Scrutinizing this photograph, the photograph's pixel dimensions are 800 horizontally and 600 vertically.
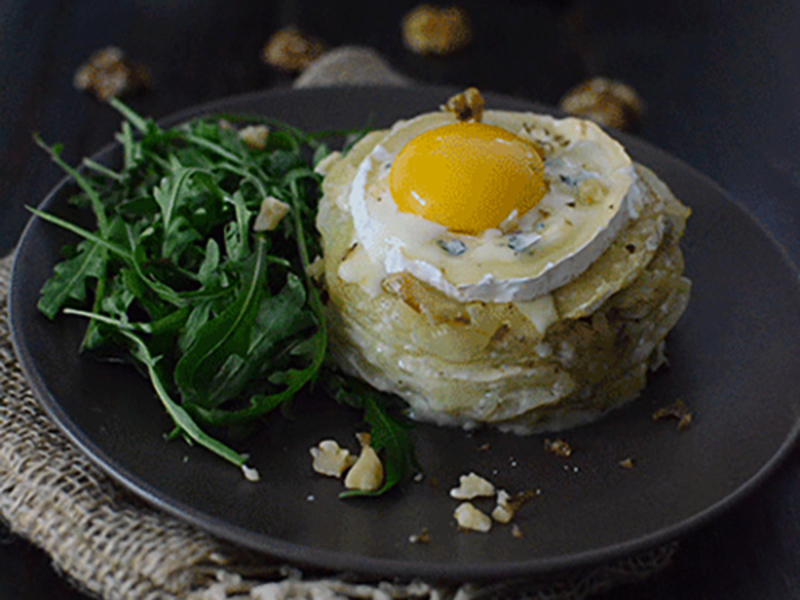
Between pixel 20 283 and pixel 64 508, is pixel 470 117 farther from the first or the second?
pixel 64 508

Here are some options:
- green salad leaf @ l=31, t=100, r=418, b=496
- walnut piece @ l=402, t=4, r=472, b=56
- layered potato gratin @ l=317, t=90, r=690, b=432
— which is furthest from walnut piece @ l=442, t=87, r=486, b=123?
walnut piece @ l=402, t=4, r=472, b=56

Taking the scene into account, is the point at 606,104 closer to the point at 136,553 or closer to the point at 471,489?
the point at 471,489

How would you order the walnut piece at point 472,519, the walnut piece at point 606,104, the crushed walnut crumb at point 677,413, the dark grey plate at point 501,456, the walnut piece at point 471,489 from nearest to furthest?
the dark grey plate at point 501,456
the walnut piece at point 472,519
the walnut piece at point 471,489
the crushed walnut crumb at point 677,413
the walnut piece at point 606,104

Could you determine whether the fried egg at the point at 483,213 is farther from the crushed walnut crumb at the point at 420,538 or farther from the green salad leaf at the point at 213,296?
the crushed walnut crumb at the point at 420,538

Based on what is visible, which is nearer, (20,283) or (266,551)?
(266,551)

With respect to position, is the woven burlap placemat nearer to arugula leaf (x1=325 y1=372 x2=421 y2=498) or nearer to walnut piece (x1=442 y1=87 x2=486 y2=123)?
arugula leaf (x1=325 y1=372 x2=421 y2=498)

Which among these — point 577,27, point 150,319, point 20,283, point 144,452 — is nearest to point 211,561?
point 144,452

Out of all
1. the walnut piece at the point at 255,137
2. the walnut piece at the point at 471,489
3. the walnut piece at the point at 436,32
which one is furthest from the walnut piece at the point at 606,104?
the walnut piece at the point at 471,489
